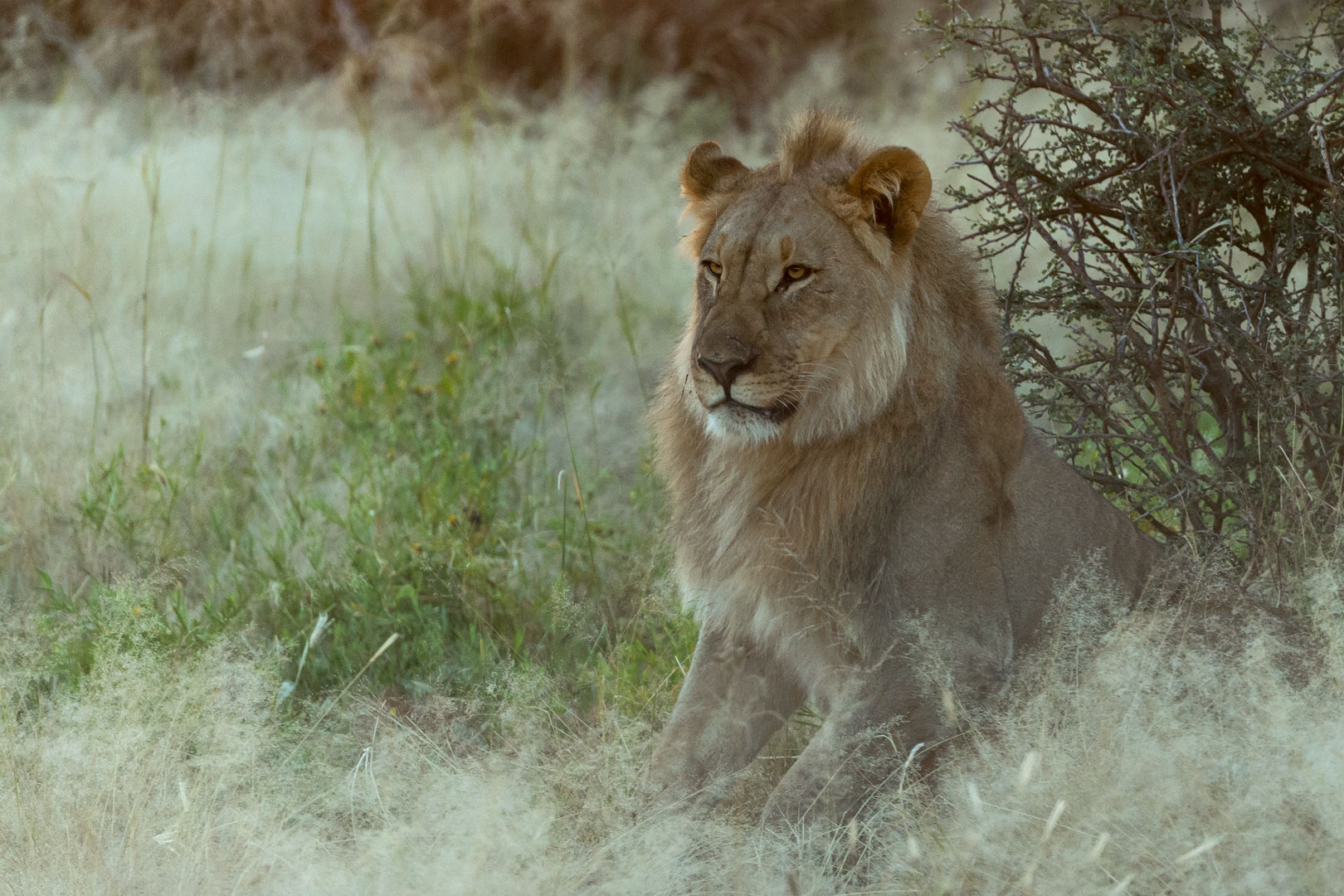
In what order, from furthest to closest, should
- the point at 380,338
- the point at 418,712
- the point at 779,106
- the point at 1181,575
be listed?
the point at 779,106 < the point at 380,338 < the point at 418,712 < the point at 1181,575

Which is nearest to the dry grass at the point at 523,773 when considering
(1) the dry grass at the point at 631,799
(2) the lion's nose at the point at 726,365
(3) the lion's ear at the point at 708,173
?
(1) the dry grass at the point at 631,799

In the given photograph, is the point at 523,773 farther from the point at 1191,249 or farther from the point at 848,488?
the point at 1191,249

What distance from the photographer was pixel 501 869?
260 cm

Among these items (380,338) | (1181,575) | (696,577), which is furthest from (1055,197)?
(380,338)

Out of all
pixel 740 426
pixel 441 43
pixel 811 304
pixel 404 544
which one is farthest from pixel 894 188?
pixel 441 43

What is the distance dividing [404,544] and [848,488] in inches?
69.1

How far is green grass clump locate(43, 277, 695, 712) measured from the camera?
155 inches

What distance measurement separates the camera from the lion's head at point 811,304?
9.89ft

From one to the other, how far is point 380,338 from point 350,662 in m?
2.40

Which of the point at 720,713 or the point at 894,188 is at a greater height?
the point at 894,188

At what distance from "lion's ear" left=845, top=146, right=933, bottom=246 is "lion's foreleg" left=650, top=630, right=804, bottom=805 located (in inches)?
38.5

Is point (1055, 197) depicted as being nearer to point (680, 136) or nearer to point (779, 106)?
point (680, 136)

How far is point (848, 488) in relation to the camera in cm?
313

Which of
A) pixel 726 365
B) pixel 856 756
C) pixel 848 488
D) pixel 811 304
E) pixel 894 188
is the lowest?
pixel 856 756
